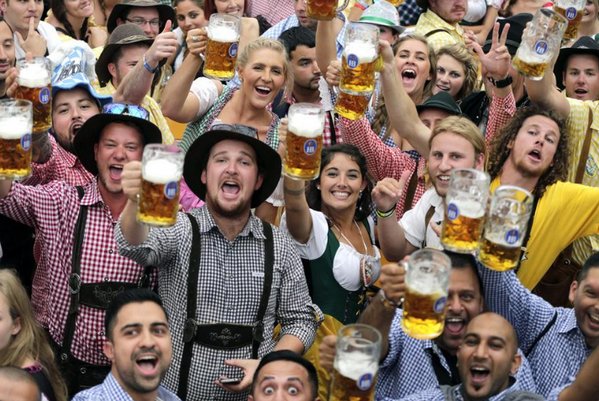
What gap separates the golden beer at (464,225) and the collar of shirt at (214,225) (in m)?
1.12

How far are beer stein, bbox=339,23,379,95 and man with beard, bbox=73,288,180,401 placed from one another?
1.26 m

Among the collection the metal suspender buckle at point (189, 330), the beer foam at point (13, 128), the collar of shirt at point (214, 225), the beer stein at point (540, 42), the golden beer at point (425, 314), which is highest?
the beer stein at point (540, 42)

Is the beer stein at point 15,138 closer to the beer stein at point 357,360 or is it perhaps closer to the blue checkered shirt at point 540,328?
the beer stein at point 357,360

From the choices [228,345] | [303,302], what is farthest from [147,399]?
[303,302]

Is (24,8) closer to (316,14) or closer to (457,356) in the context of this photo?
(316,14)

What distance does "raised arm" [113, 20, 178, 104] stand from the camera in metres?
6.82

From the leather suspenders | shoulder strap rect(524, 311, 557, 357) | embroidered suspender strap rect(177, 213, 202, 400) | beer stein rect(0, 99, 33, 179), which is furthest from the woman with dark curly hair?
beer stein rect(0, 99, 33, 179)

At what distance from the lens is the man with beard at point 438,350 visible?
6293 millimetres

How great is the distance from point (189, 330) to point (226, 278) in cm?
28

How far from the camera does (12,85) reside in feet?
20.9

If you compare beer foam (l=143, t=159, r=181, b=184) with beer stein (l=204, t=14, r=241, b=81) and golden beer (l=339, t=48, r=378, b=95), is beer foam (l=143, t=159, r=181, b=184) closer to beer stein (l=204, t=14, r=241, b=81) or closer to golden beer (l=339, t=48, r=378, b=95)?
golden beer (l=339, t=48, r=378, b=95)

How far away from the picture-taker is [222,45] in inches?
259

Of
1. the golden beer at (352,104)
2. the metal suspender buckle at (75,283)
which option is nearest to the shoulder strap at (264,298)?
the golden beer at (352,104)

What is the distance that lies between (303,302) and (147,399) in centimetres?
95
